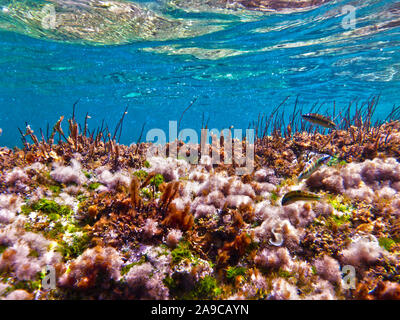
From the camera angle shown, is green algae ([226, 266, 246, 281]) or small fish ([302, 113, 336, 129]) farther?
small fish ([302, 113, 336, 129])

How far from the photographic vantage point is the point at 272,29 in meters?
13.9

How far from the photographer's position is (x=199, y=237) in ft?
10.9

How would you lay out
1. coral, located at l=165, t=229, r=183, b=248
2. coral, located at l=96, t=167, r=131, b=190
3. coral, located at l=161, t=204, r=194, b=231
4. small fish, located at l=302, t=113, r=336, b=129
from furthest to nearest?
small fish, located at l=302, t=113, r=336, b=129
coral, located at l=96, t=167, r=131, b=190
coral, located at l=161, t=204, r=194, b=231
coral, located at l=165, t=229, r=183, b=248

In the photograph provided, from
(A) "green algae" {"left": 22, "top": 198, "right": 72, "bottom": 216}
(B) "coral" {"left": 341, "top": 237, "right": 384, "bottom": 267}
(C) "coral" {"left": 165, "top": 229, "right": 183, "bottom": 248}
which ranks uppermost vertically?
(A) "green algae" {"left": 22, "top": 198, "right": 72, "bottom": 216}

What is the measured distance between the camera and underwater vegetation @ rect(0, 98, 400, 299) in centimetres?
264

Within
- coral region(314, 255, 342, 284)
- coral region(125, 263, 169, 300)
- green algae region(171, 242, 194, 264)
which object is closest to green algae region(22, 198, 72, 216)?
coral region(125, 263, 169, 300)

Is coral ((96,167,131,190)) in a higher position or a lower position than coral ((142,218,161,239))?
higher

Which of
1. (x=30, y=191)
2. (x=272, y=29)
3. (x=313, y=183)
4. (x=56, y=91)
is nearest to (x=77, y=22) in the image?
(x=272, y=29)

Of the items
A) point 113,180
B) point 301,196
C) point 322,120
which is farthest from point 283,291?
point 322,120

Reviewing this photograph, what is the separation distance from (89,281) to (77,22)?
16370 millimetres

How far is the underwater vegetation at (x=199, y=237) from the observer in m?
2.64

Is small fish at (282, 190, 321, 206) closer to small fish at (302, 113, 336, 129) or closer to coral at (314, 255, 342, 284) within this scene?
Result: coral at (314, 255, 342, 284)

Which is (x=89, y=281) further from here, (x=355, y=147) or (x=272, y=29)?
(x=272, y=29)

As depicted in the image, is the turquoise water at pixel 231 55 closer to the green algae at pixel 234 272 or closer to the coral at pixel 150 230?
the coral at pixel 150 230
